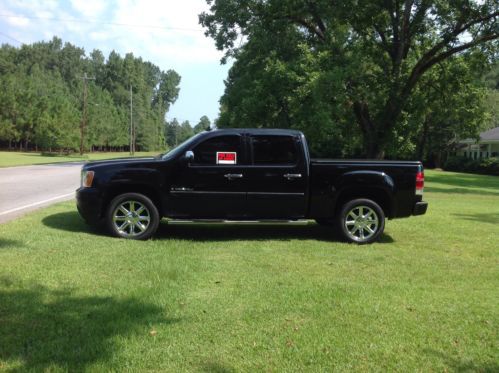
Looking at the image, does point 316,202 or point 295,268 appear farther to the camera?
point 316,202

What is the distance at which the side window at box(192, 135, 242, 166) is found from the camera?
7.91 meters

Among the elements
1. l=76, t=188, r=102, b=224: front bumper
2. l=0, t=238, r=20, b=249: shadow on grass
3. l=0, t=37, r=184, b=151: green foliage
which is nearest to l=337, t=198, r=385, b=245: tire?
l=76, t=188, r=102, b=224: front bumper

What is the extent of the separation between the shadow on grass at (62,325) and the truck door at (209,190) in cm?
309

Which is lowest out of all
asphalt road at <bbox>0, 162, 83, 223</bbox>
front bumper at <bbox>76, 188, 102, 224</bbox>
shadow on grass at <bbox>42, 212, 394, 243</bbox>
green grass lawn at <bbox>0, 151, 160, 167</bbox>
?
shadow on grass at <bbox>42, 212, 394, 243</bbox>

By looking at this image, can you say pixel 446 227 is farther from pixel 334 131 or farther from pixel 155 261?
pixel 334 131

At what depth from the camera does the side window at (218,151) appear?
791 cm

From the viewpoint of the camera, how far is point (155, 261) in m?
6.32

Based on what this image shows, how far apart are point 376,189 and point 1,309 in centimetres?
594

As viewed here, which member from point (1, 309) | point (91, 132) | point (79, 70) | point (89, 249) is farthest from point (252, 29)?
point (79, 70)

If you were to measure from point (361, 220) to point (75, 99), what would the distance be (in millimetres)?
85470

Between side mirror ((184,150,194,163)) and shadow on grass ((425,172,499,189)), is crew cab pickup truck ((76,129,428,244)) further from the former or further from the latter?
shadow on grass ((425,172,499,189))

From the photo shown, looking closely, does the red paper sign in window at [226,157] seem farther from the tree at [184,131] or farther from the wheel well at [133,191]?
the tree at [184,131]

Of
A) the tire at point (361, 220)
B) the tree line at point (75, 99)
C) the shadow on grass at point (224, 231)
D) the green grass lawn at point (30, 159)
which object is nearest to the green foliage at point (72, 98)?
the tree line at point (75, 99)

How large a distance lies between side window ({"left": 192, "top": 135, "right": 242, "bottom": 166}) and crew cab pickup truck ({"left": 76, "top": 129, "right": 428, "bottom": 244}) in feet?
0.05
